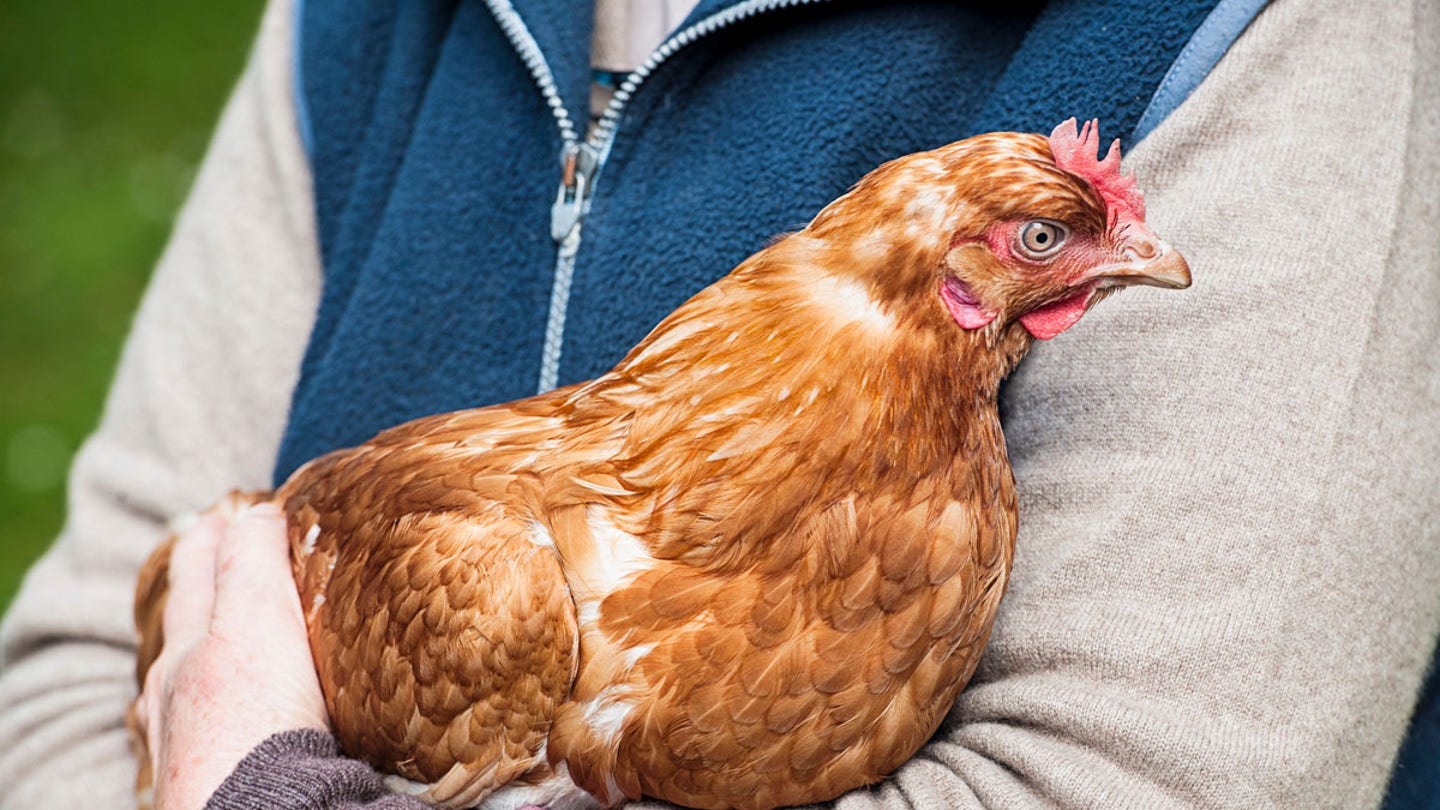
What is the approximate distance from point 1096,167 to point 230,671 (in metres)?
1.19

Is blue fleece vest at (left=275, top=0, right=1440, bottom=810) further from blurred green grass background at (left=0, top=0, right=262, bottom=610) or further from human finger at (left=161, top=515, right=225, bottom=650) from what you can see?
blurred green grass background at (left=0, top=0, right=262, bottom=610)

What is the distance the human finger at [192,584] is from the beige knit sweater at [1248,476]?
1.00 m

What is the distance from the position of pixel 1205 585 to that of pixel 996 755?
0.94 ft

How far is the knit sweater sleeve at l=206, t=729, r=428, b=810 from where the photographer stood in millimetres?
1350

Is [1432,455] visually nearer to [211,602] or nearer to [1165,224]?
[1165,224]

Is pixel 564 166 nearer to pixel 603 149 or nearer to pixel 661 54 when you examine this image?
pixel 603 149

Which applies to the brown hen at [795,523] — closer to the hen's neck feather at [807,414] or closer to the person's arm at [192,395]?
the hen's neck feather at [807,414]

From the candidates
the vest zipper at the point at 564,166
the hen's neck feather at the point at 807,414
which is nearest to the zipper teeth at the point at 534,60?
the vest zipper at the point at 564,166

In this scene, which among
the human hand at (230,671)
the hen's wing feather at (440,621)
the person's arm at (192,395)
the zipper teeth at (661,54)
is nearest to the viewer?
the hen's wing feather at (440,621)

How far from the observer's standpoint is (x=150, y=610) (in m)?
1.89

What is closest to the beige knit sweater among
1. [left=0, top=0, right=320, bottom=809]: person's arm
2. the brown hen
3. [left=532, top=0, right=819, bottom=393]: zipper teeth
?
the brown hen

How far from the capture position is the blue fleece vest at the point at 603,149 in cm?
157

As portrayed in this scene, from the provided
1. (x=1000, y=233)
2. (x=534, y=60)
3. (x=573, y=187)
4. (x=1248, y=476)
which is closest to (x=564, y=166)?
(x=573, y=187)

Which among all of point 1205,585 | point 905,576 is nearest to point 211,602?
point 905,576
